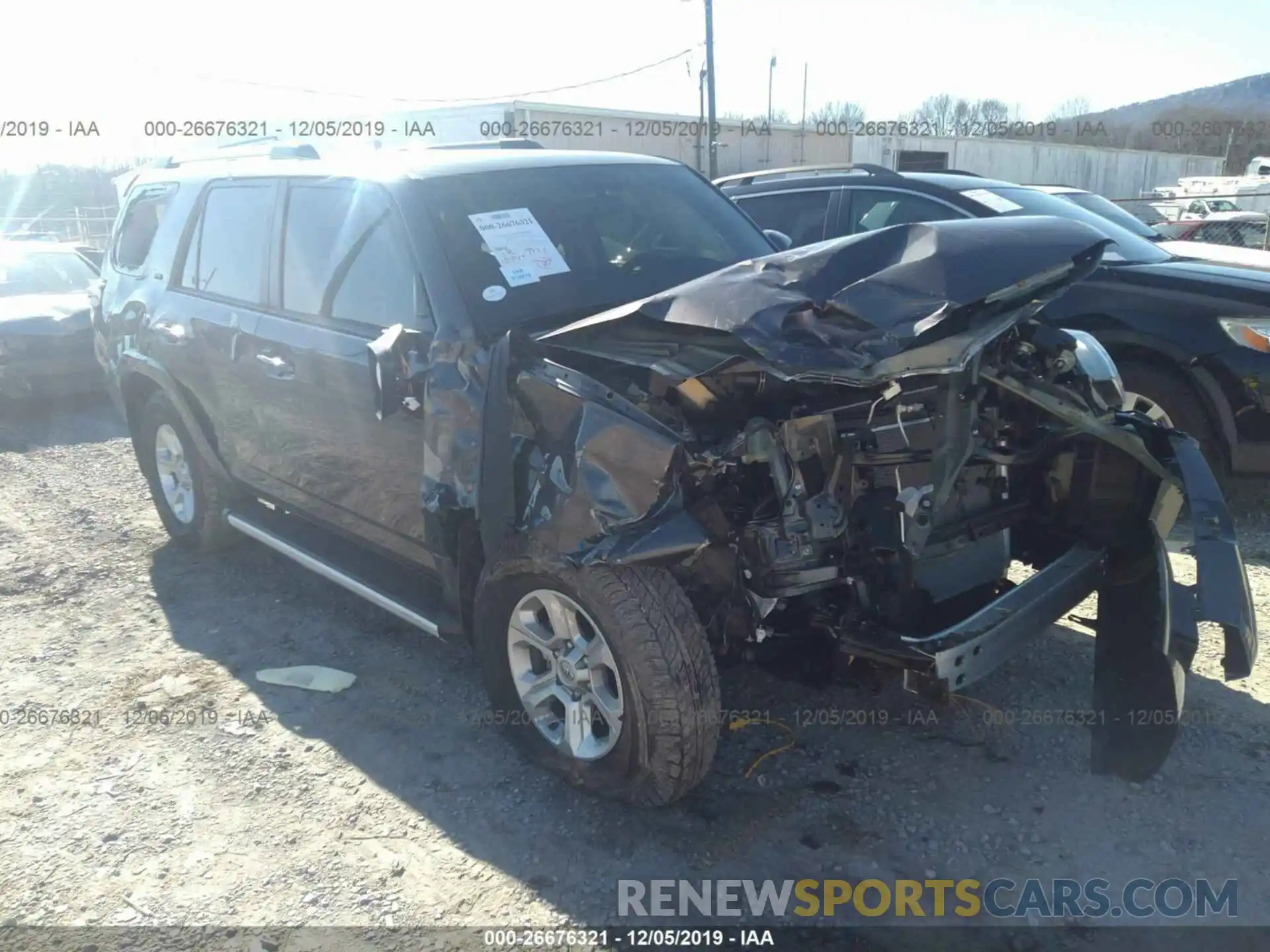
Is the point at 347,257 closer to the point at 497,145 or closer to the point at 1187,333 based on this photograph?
the point at 497,145

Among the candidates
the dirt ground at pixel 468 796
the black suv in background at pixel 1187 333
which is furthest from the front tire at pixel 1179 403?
the dirt ground at pixel 468 796

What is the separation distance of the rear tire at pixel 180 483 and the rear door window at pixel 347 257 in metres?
1.46

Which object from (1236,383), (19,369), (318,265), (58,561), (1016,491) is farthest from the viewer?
(19,369)

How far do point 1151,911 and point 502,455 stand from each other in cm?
227

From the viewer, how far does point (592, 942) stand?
8.60 ft

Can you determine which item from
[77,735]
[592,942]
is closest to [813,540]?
[592,942]

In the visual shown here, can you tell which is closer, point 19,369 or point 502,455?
point 502,455

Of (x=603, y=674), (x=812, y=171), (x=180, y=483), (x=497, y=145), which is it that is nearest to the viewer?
(x=603, y=674)

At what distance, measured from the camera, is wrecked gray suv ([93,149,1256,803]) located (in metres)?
2.73

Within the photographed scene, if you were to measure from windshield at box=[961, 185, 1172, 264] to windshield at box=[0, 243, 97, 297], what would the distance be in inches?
362

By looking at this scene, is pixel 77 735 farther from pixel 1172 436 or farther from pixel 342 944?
pixel 1172 436
